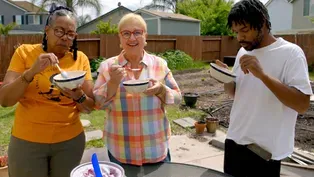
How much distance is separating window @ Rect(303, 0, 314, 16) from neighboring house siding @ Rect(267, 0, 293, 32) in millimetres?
1689

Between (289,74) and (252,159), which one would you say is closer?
(289,74)

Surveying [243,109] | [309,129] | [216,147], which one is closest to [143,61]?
[243,109]

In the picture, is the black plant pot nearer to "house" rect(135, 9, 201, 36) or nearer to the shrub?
the shrub

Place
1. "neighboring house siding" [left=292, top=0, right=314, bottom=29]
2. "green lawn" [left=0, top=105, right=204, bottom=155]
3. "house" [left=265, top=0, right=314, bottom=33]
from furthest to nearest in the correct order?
"neighboring house siding" [left=292, top=0, right=314, bottom=29] < "house" [left=265, top=0, right=314, bottom=33] < "green lawn" [left=0, top=105, right=204, bottom=155]

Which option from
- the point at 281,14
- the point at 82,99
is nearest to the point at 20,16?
the point at 281,14

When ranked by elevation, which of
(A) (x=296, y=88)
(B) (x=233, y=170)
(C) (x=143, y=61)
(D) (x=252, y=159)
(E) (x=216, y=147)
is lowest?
(E) (x=216, y=147)

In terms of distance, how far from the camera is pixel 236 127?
1.80m

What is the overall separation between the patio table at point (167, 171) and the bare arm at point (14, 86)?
727mm

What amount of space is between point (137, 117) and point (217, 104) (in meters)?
5.39

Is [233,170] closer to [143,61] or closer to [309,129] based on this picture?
[143,61]

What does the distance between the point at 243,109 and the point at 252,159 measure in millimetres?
297

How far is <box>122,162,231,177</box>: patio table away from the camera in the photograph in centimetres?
173

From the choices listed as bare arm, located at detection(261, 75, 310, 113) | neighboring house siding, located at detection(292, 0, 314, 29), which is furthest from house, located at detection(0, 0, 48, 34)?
bare arm, located at detection(261, 75, 310, 113)

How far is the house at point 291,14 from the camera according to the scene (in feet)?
70.2
